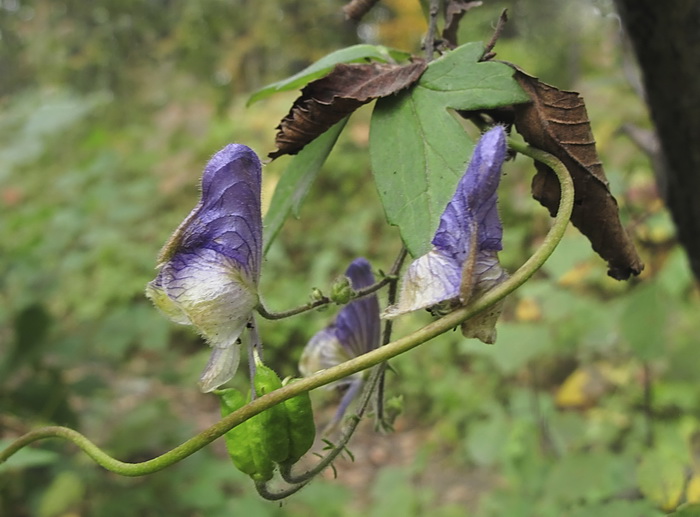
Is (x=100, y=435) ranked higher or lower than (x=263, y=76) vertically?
lower

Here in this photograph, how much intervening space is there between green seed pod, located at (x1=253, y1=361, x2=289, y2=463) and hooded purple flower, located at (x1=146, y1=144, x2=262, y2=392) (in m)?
0.03

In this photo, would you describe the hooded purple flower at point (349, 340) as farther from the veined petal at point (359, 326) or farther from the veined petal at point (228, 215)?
the veined petal at point (228, 215)

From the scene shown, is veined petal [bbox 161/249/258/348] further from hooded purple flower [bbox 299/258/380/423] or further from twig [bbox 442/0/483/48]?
twig [bbox 442/0/483/48]

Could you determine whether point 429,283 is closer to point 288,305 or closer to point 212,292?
point 212,292

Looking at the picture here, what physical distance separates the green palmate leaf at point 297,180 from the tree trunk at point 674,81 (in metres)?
0.32

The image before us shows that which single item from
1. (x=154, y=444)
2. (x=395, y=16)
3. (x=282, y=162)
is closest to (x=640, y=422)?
(x=154, y=444)

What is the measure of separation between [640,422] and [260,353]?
182 cm

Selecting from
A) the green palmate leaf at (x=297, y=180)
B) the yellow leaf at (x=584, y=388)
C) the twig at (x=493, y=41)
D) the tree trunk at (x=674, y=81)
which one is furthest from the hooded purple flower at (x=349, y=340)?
the yellow leaf at (x=584, y=388)

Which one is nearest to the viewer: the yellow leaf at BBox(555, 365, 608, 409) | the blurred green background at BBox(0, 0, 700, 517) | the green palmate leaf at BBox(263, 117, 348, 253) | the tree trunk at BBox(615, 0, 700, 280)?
the green palmate leaf at BBox(263, 117, 348, 253)

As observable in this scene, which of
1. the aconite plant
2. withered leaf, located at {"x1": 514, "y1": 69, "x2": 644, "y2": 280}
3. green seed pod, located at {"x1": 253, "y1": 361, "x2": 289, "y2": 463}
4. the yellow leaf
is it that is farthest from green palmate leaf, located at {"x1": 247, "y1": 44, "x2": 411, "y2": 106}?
the yellow leaf

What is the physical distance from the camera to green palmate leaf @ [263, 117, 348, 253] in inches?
17.4

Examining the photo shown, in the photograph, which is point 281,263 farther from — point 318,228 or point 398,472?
point 398,472

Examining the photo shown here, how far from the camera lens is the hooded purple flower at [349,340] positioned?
0.52 metres

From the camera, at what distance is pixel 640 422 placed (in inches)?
75.0
